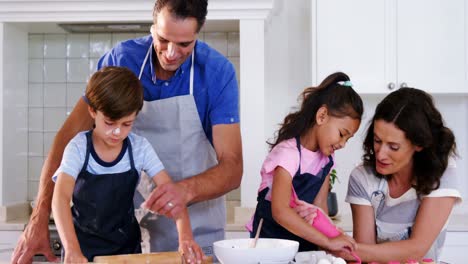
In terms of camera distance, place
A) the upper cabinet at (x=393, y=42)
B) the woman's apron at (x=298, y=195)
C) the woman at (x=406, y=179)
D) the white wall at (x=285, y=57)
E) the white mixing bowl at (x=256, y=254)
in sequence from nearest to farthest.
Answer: the white mixing bowl at (x=256, y=254) → the woman at (x=406, y=179) → the woman's apron at (x=298, y=195) → the upper cabinet at (x=393, y=42) → the white wall at (x=285, y=57)

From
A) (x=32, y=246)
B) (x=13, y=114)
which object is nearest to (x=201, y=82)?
(x=32, y=246)

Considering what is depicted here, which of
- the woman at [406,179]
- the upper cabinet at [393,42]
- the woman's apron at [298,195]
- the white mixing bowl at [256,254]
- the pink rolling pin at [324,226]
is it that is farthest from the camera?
the upper cabinet at [393,42]

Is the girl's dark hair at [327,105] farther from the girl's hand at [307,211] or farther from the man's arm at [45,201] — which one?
the man's arm at [45,201]

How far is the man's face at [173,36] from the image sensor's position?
1.85 meters

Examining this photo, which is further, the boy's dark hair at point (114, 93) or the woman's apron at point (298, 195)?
the woman's apron at point (298, 195)

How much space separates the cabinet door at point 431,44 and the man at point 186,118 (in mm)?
1632

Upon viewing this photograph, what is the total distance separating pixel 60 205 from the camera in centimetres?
173

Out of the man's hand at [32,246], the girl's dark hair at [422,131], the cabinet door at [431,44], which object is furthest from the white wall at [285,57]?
the man's hand at [32,246]

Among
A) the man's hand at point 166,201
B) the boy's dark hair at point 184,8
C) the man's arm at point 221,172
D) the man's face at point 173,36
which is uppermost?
the boy's dark hair at point 184,8

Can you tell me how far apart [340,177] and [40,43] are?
5.84 feet

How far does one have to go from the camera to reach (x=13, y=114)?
3650 millimetres

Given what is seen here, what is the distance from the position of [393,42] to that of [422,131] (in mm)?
1585

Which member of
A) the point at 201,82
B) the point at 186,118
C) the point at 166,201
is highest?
the point at 201,82

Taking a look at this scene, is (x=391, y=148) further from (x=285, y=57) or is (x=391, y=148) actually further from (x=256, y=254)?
(x=285, y=57)
